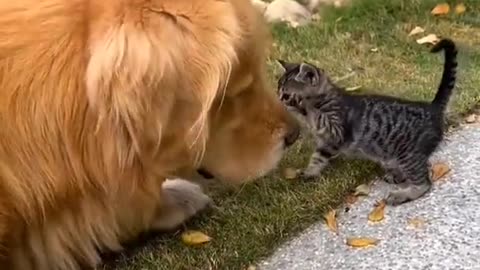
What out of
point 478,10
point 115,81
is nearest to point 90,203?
point 115,81

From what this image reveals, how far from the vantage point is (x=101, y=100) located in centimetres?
232

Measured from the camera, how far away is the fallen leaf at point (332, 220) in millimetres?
3123

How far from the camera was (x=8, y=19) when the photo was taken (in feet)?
7.67

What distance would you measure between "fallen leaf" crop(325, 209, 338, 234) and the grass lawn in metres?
0.03

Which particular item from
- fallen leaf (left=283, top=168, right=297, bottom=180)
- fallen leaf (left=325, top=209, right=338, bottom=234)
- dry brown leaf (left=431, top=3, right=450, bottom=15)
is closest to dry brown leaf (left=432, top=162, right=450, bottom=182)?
fallen leaf (left=325, top=209, right=338, bottom=234)

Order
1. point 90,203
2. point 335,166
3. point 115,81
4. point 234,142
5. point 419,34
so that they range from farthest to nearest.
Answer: point 419,34, point 335,166, point 234,142, point 90,203, point 115,81

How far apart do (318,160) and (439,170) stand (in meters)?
0.42

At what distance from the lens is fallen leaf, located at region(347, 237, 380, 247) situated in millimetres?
3018

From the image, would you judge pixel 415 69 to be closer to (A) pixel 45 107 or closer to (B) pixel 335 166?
(B) pixel 335 166

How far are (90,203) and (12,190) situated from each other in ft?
0.86

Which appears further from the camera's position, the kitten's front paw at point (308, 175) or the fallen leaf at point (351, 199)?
the kitten's front paw at point (308, 175)

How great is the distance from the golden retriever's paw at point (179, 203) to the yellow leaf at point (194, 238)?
2.2 inches

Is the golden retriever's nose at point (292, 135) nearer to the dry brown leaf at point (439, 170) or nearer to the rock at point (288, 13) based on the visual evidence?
the dry brown leaf at point (439, 170)

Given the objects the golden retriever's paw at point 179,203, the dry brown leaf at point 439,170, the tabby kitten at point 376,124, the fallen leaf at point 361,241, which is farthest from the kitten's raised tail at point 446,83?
the golden retriever's paw at point 179,203
